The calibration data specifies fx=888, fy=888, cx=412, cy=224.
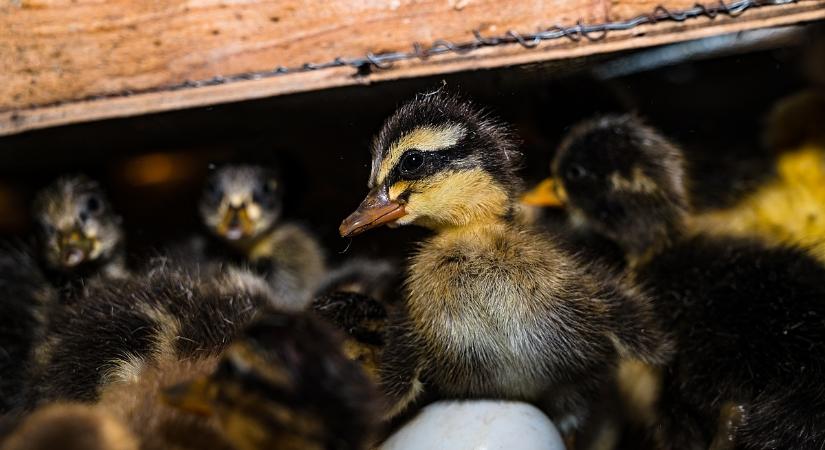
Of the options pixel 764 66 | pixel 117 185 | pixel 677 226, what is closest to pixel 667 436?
pixel 677 226

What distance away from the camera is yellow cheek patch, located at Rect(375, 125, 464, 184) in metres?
1.47

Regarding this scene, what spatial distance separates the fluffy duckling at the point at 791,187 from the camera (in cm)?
214

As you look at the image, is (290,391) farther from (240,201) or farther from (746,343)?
(240,201)

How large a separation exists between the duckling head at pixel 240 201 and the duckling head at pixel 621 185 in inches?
28.7

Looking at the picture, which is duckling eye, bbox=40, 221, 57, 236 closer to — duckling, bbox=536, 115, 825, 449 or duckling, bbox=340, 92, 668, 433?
duckling, bbox=340, 92, 668, 433

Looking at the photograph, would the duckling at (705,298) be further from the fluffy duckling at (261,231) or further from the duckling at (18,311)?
the duckling at (18,311)

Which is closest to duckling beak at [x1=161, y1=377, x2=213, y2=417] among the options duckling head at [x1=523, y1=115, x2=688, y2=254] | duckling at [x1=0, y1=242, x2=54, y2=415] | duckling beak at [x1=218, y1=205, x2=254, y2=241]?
duckling at [x1=0, y1=242, x2=54, y2=415]

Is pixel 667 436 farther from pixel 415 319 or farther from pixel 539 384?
pixel 415 319

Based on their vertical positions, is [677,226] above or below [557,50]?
below

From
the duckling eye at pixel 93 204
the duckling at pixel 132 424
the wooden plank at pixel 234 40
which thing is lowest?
the duckling eye at pixel 93 204

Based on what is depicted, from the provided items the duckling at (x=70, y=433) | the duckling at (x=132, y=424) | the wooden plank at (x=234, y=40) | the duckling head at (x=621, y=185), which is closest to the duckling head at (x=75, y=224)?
the wooden plank at (x=234, y=40)

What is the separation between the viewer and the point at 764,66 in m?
2.45

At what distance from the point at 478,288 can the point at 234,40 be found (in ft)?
2.03

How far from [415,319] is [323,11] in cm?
57
